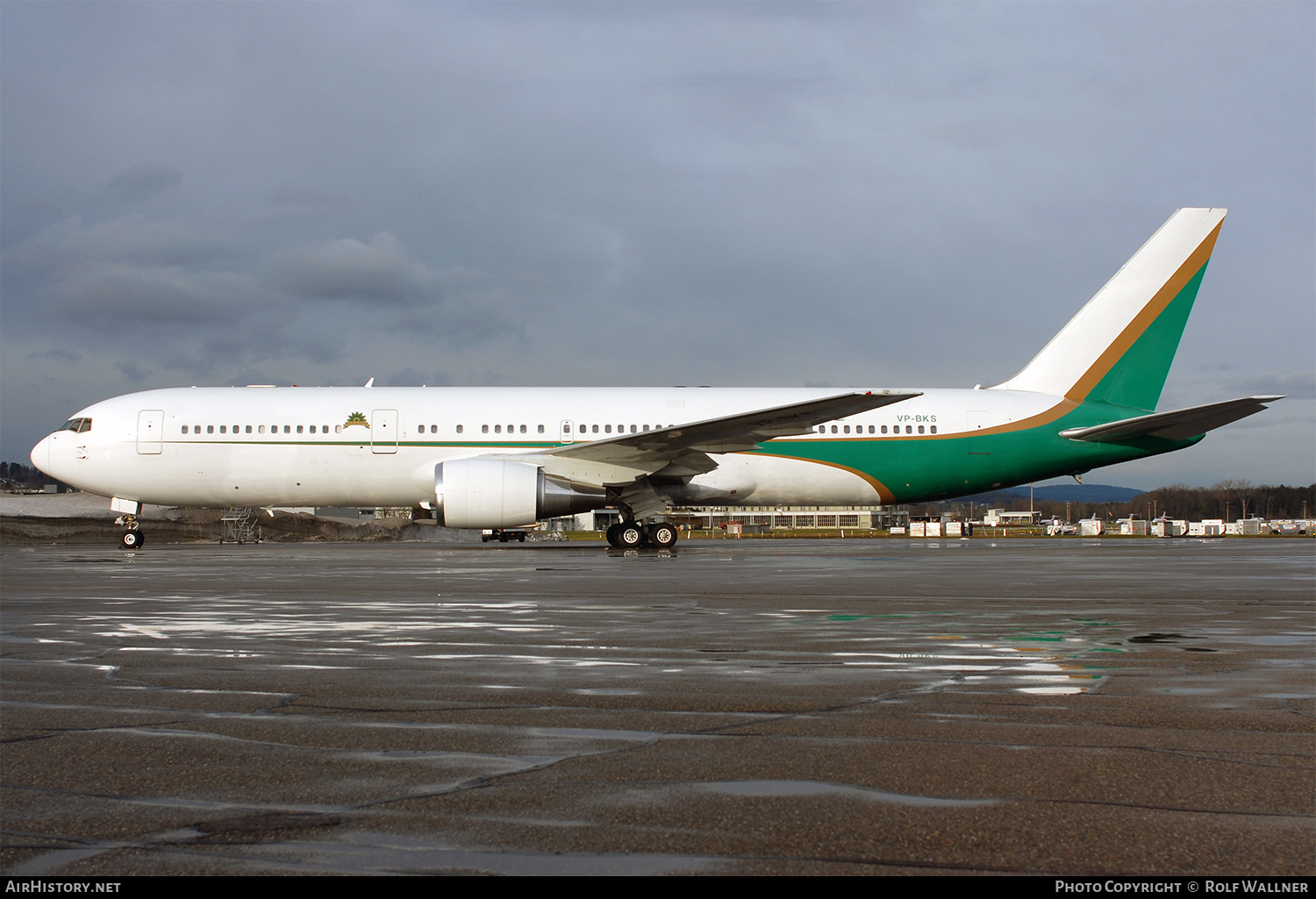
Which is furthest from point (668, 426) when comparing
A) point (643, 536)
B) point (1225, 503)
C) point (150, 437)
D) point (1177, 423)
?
point (1225, 503)

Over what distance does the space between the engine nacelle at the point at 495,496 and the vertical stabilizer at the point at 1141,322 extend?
12.7m

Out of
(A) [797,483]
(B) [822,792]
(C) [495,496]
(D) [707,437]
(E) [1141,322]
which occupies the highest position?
(E) [1141,322]

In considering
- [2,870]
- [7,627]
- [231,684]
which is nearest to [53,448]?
[7,627]

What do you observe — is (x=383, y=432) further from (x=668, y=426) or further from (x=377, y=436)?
(x=668, y=426)

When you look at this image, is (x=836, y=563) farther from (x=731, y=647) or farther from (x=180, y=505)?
(x=180, y=505)


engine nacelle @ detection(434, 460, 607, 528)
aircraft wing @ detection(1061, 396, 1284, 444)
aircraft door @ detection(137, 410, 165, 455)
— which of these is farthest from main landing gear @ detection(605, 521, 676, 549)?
aircraft door @ detection(137, 410, 165, 455)

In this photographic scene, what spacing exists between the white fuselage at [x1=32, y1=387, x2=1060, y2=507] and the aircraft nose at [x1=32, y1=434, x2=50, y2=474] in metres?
0.07

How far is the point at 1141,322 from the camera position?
23.4 m

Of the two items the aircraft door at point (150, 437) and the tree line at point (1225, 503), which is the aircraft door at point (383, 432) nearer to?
the aircraft door at point (150, 437)

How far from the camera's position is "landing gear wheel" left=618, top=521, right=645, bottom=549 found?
2141 centimetres

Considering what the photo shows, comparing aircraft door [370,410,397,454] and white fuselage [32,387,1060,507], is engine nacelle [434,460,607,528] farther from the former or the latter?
aircraft door [370,410,397,454]

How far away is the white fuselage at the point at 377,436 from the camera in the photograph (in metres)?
21.9

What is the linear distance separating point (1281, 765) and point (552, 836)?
95.7 inches

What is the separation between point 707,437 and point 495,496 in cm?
442
